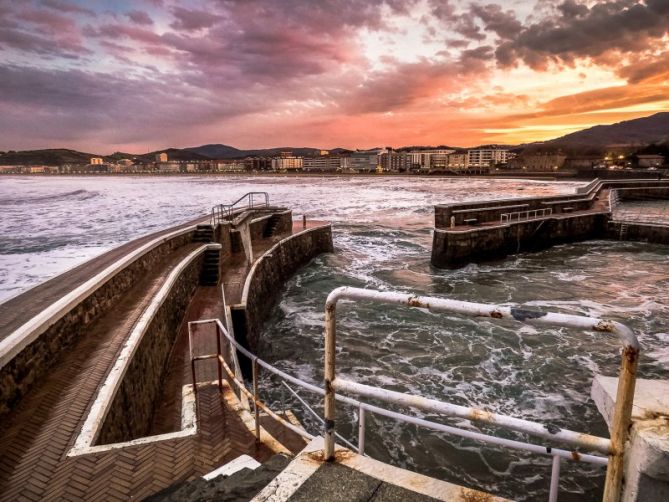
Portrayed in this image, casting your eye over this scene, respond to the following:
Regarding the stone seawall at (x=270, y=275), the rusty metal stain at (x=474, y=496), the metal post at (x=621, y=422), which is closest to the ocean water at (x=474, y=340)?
the stone seawall at (x=270, y=275)

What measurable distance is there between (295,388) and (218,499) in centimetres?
679

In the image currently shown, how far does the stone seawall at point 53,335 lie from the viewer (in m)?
5.32

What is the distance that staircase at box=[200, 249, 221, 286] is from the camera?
44.3 ft

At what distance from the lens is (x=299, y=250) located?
2111 centimetres

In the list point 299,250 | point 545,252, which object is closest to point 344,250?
point 299,250

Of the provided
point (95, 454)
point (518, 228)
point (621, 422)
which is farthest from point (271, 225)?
point (621, 422)

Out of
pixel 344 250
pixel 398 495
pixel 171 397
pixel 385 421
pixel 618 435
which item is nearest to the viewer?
pixel 618 435

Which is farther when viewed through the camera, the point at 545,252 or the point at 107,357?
the point at 545,252

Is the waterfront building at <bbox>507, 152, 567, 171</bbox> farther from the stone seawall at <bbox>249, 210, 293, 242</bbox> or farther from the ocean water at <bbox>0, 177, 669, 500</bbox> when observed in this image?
the stone seawall at <bbox>249, 210, 293, 242</bbox>

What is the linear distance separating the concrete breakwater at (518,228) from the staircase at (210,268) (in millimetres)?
11005

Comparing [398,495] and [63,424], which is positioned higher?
[398,495]

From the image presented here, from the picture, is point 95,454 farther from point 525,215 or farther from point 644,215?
point 644,215

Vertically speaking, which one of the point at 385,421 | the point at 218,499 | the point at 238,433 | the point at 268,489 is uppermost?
the point at 268,489

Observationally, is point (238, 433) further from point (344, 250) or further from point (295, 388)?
point (344, 250)
